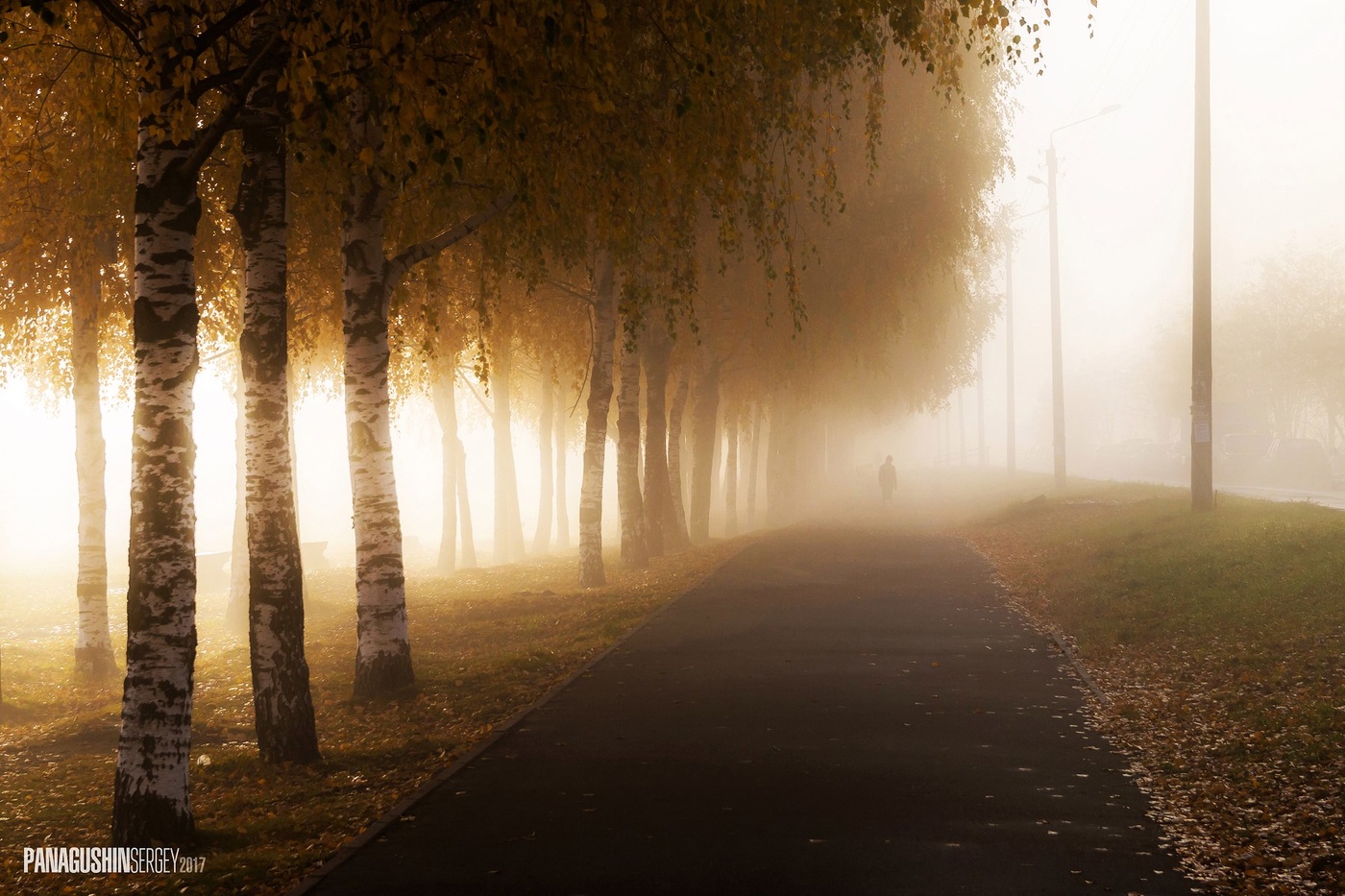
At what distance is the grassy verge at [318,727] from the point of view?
22.3ft

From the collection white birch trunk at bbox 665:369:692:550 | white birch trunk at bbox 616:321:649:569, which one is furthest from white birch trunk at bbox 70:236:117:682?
white birch trunk at bbox 665:369:692:550

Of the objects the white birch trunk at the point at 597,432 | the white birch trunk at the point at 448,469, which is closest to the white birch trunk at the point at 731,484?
the white birch trunk at the point at 448,469

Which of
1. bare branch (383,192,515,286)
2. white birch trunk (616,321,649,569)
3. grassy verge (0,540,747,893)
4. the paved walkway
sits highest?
bare branch (383,192,515,286)

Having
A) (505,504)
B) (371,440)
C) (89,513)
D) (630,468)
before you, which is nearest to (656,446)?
(630,468)

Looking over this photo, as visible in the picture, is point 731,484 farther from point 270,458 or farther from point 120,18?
point 120,18

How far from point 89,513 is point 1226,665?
43.5ft

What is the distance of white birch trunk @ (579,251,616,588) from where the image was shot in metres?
20.8

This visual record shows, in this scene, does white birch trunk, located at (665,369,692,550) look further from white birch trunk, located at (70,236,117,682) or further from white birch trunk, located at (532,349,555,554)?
white birch trunk, located at (70,236,117,682)

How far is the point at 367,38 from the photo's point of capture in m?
7.29

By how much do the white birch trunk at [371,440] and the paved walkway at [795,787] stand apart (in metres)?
1.88

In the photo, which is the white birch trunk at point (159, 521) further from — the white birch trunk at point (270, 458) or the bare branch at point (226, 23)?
the white birch trunk at point (270, 458)

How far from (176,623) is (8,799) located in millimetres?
2962

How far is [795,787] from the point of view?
25.0 ft

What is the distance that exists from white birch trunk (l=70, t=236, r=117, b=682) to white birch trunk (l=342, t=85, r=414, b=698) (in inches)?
195
